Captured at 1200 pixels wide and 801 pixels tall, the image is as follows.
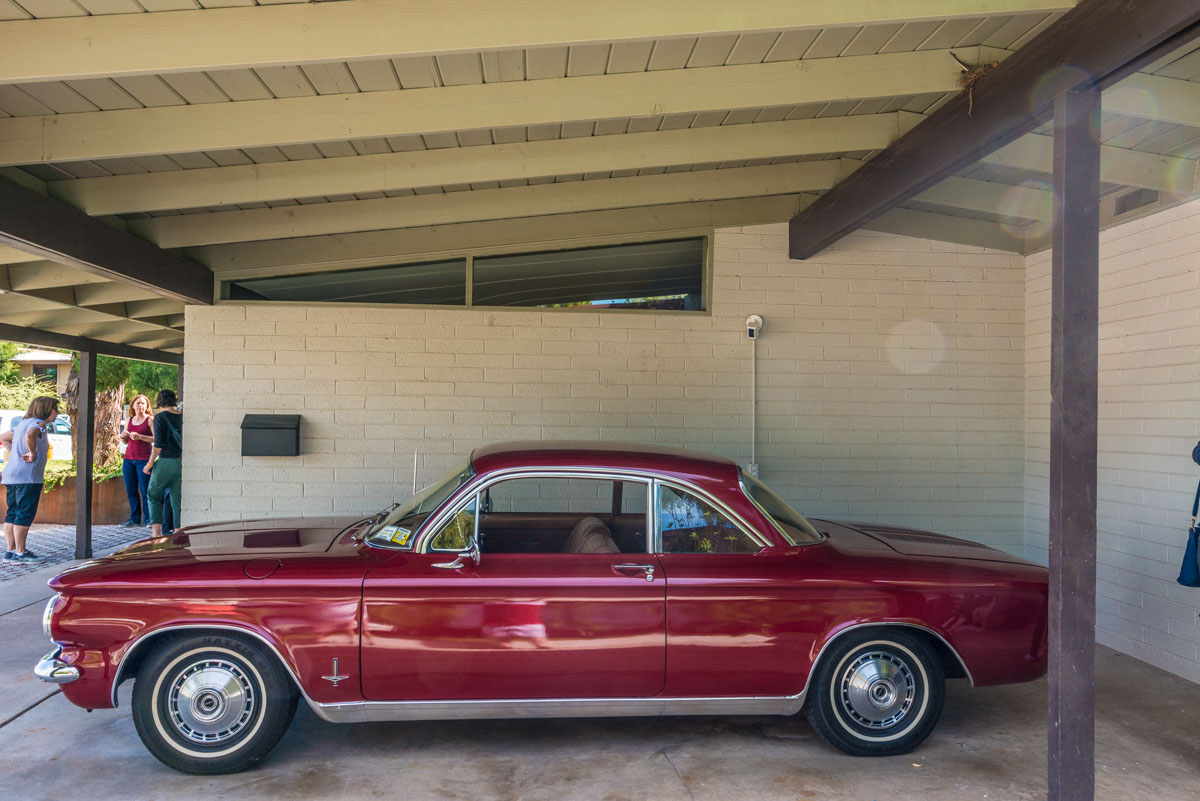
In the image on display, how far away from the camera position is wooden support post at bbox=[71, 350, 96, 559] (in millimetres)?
9125

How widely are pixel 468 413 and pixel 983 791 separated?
15.1ft

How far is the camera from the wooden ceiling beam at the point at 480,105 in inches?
177

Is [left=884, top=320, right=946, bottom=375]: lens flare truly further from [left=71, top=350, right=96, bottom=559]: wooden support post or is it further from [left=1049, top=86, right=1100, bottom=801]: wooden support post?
[left=71, top=350, right=96, bottom=559]: wooden support post

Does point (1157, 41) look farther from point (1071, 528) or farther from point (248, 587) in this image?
point (248, 587)

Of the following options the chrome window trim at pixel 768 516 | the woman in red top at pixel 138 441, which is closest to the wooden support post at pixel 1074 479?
the chrome window trim at pixel 768 516

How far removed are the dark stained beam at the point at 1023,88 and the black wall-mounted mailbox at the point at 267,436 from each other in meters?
4.69

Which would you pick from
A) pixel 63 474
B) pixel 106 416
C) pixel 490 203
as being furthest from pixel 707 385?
pixel 106 416

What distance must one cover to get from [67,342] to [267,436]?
508 cm

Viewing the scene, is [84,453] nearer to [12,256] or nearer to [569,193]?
[12,256]

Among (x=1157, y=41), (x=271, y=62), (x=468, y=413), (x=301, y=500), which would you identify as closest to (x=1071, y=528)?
(x=1157, y=41)

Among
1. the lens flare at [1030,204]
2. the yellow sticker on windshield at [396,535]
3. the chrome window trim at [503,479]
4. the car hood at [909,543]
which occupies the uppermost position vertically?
the lens flare at [1030,204]

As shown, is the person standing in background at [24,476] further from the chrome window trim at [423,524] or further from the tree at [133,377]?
the tree at [133,377]

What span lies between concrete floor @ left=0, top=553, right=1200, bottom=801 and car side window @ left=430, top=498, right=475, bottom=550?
1.08m

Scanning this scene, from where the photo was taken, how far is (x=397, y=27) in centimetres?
359
